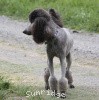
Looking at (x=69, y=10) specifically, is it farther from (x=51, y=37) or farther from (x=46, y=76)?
(x=51, y=37)

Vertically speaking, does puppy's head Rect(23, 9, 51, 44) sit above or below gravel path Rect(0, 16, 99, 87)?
above

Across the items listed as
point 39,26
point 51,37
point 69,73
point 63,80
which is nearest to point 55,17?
point 51,37

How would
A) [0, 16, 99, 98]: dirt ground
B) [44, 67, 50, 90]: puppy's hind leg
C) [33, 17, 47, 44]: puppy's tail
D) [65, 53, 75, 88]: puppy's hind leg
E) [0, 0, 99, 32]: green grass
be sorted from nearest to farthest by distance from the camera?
[33, 17, 47, 44]: puppy's tail
[44, 67, 50, 90]: puppy's hind leg
[65, 53, 75, 88]: puppy's hind leg
[0, 16, 99, 98]: dirt ground
[0, 0, 99, 32]: green grass

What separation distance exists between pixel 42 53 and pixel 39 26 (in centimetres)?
471

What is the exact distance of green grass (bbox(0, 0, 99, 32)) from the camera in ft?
43.4

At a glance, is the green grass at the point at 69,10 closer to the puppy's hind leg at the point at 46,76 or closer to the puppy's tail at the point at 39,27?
the puppy's hind leg at the point at 46,76

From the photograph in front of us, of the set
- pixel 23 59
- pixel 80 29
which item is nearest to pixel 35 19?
pixel 23 59

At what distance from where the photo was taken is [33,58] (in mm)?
10078

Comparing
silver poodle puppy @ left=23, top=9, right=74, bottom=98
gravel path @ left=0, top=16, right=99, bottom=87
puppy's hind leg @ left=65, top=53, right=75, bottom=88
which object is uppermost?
silver poodle puppy @ left=23, top=9, right=74, bottom=98

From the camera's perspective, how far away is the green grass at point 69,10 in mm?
13219

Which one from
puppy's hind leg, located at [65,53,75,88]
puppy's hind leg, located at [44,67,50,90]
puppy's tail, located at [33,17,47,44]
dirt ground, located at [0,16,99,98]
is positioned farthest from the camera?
dirt ground, located at [0,16,99,98]

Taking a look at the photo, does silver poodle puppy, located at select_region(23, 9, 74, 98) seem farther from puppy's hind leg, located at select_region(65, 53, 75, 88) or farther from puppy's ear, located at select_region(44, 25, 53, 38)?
puppy's hind leg, located at select_region(65, 53, 75, 88)

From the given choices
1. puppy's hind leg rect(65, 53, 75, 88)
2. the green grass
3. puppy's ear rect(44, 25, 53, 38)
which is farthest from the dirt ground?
puppy's ear rect(44, 25, 53, 38)

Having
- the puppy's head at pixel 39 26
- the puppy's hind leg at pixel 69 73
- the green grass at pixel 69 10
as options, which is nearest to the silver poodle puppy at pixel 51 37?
the puppy's head at pixel 39 26
